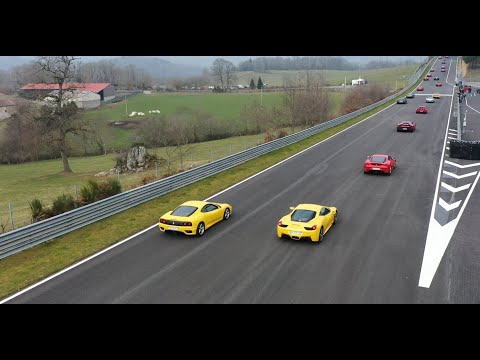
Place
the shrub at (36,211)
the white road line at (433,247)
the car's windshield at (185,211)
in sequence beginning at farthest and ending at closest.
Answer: the shrub at (36,211)
the car's windshield at (185,211)
the white road line at (433,247)

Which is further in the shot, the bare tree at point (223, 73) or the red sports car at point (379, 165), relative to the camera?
the bare tree at point (223, 73)

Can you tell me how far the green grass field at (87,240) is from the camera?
13.4 metres

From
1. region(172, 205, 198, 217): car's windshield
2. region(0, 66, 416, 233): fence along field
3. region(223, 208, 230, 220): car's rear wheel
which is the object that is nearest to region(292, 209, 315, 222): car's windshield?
region(223, 208, 230, 220): car's rear wheel

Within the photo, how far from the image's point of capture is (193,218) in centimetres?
1623

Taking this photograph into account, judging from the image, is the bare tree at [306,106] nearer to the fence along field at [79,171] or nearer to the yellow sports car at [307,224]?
the fence along field at [79,171]

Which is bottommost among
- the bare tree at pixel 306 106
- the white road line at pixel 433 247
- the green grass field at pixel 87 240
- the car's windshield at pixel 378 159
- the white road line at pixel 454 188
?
the green grass field at pixel 87 240

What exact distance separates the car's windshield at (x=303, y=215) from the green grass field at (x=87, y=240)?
20.1ft

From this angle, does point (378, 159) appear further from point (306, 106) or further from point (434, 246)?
point (306, 106)

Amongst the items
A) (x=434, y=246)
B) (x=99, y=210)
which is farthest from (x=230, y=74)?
(x=434, y=246)

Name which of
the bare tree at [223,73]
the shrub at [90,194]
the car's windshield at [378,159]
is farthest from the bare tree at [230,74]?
the shrub at [90,194]

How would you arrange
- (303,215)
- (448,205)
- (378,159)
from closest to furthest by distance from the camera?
(303,215) → (448,205) → (378,159)

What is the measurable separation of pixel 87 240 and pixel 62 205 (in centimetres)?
284

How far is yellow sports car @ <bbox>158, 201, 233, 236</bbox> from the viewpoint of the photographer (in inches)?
633
